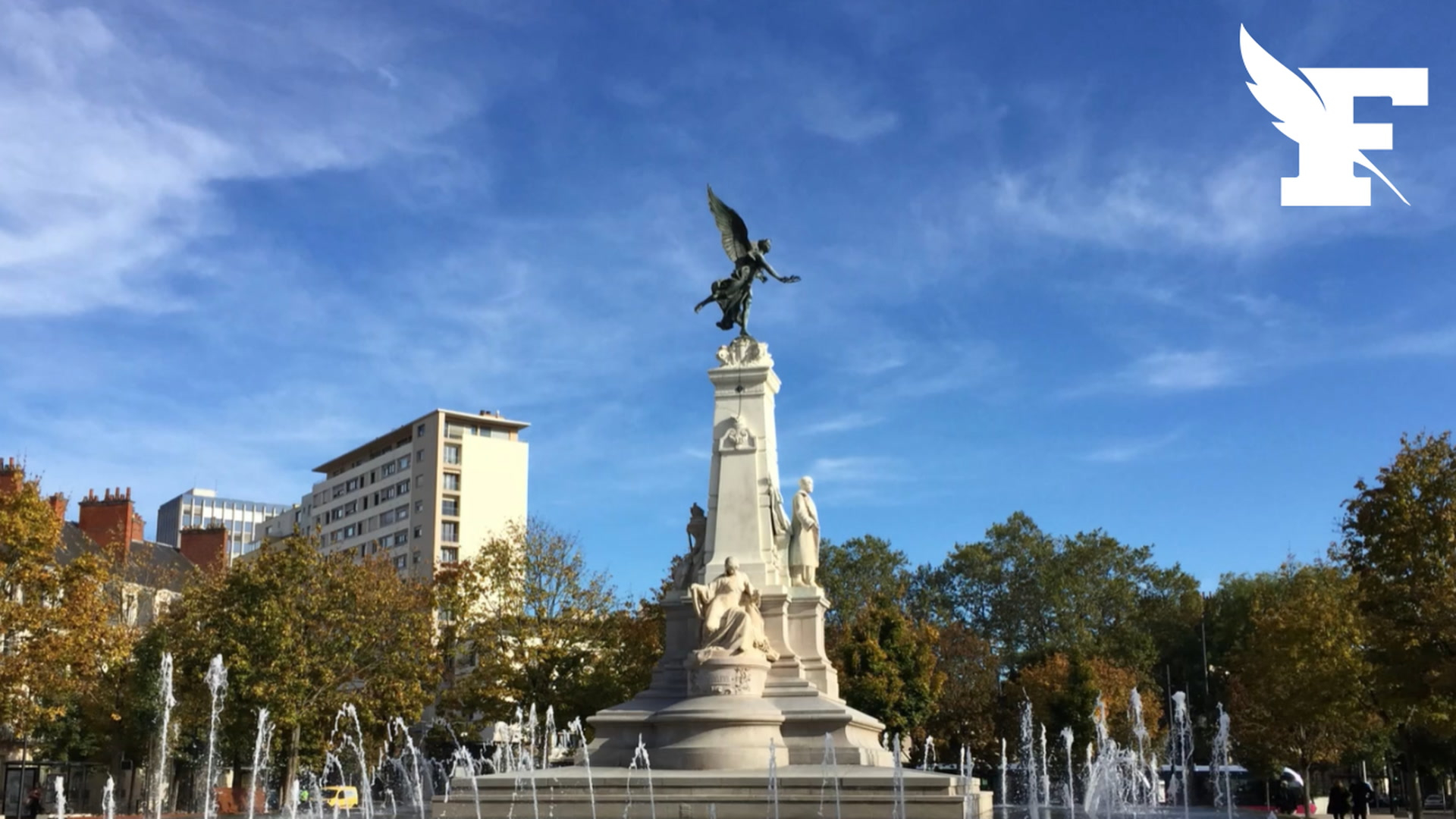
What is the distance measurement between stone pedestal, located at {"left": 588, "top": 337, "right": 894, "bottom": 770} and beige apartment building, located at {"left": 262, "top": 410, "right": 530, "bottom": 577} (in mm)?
62862

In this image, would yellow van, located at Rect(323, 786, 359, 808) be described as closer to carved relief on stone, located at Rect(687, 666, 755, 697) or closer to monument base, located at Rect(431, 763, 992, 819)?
carved relief on stone, located at Rect(687, 666, 755, 697)

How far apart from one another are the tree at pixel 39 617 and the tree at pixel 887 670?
23.5m

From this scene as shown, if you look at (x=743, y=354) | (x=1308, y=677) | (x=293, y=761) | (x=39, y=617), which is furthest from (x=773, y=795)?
(x=1308, y=677)

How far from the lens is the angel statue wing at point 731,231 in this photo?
26812mm

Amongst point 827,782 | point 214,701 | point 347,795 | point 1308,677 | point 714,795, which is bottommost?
point 347,795

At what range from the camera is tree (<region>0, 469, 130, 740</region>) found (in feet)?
81.4

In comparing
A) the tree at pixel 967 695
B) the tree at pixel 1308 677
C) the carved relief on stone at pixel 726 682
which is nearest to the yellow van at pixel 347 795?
the tree at pixel 967 695

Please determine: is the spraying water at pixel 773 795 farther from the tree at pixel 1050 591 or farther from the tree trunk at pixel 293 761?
the tree at pixel 1050 591

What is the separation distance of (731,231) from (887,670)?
2054 centimetres

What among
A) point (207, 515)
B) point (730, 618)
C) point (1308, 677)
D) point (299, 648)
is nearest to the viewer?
point (730, 618)

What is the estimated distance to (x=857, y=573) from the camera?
5722 cm

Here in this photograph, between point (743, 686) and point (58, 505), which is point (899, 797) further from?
point (58, 505)

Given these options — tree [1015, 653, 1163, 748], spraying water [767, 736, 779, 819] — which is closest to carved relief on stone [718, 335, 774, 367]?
spraying water [767, 736, 779, 819]

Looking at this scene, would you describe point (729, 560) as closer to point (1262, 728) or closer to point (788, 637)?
point (788, 637)
